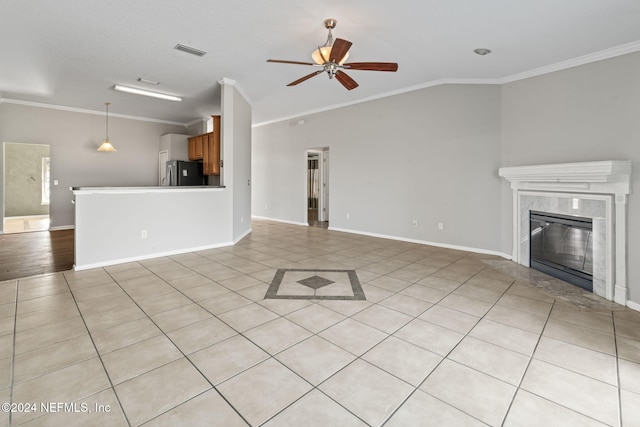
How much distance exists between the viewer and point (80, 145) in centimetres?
742

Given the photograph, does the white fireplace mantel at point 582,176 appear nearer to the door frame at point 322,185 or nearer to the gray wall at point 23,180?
the door frame at point 322,185

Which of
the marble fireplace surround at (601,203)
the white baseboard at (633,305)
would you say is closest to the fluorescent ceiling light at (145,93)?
the marble fireplace surround at (601,203)

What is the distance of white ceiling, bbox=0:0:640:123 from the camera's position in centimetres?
304

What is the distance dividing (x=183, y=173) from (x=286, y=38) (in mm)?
4477

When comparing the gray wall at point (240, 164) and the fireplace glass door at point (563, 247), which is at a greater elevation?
the gray wall at point (240, 164)

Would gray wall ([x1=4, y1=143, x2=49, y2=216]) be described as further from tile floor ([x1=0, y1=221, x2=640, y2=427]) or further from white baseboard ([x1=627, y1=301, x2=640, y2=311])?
white baseboard ([x1=627, y1=301, x2=640, y2=311])

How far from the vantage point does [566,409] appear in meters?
1.55

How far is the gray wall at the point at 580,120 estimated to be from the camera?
3225mm

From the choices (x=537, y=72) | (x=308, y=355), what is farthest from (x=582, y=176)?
(x=308, y=355)

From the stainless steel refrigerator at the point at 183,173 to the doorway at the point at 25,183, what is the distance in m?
4.76

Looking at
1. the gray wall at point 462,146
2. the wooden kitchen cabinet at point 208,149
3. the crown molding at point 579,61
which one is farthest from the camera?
the wooden kitchen cabinet at point 208,149

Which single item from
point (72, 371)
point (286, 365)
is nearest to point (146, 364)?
point (72, 371)

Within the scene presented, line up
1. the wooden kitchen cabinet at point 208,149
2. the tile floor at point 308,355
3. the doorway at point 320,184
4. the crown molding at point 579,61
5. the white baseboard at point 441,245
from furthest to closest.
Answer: the doorway at point 320,184 < the wooden kitchen cabinet at point 208,149 < the white baseboard at point 441,245 < the crown molding at point 579,61 < the tile floor at point 308,355

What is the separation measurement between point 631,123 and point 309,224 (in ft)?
20.5
